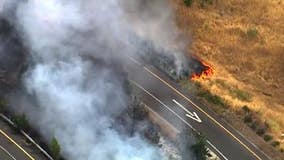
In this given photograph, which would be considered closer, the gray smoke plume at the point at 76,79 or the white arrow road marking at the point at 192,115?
the gray smoke plume at the point at 76,79

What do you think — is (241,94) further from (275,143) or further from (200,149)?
(200,149)

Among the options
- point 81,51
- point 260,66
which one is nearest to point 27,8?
point 81,51

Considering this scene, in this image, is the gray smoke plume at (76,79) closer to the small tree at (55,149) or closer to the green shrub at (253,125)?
the small tree at (55,149)

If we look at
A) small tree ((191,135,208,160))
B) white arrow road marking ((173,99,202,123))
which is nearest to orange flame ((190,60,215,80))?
white arrow road marking ((173,99,202,123))

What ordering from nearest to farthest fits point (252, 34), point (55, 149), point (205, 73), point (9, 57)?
point (55, 149)
point (9, 57)
point (205, 73)
point (252, 34)

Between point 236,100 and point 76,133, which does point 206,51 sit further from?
point 76,133

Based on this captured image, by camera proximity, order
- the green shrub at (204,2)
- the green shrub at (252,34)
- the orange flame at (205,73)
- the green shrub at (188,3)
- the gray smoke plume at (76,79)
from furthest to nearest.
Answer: the green shrub at (204,2)
the green shrub at (188,3)
the green shrub at (252,34)
the orange flame at (205,73)
the gray smoke plume at (76,79)

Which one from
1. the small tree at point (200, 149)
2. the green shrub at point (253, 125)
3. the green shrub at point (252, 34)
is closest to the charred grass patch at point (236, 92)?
the green shrub at point (253, 125)

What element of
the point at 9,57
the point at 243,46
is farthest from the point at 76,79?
the point at 243,46
